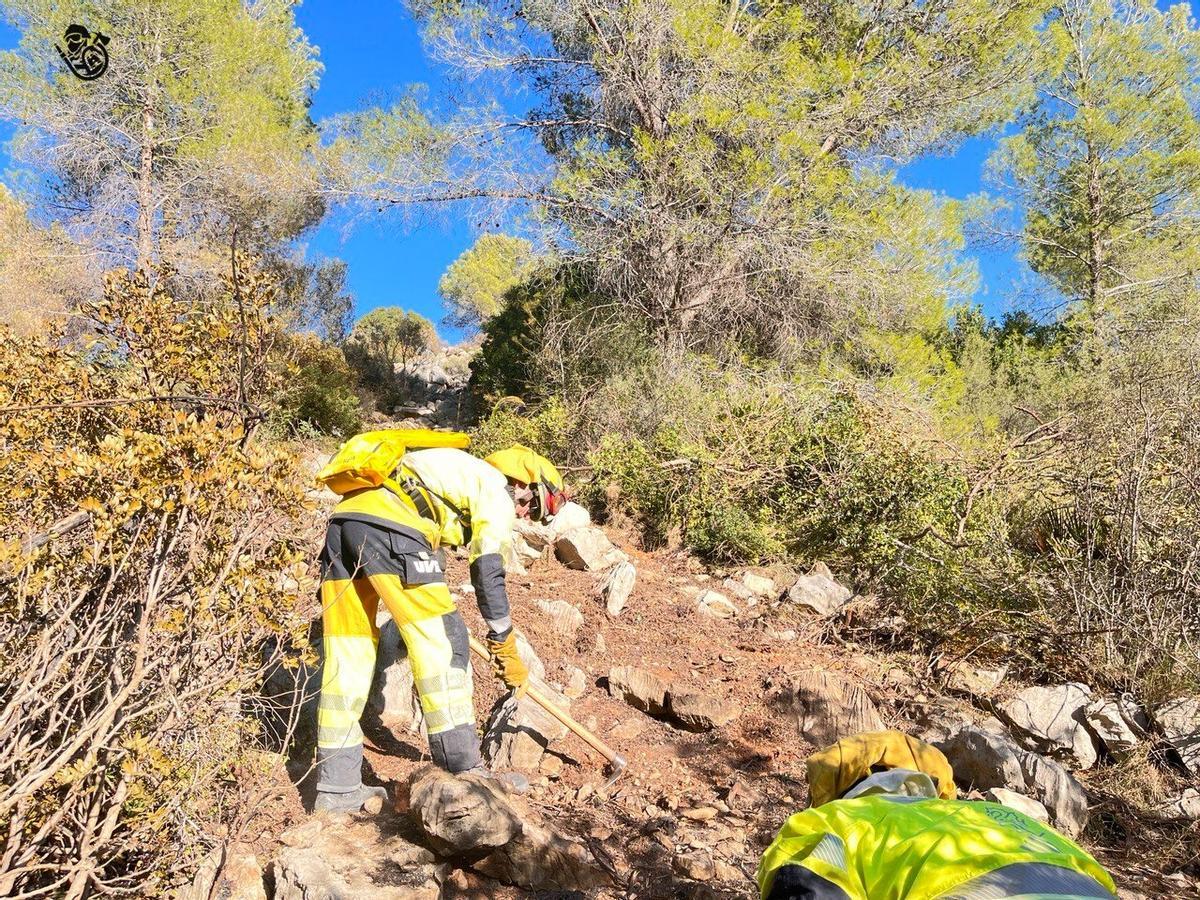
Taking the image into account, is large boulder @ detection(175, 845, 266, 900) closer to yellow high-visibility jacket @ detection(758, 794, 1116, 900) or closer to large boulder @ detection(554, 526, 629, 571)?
yellow high-visibility jacket @ detection(758, 794, 1116, 900)

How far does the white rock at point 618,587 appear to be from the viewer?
5707mm

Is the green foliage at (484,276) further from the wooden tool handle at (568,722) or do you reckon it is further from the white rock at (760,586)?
the wooden tool handle at (568,722)

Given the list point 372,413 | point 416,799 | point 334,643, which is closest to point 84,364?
point 334,643

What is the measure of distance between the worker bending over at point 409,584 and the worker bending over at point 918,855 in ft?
6.64

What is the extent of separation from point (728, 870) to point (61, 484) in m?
2.60

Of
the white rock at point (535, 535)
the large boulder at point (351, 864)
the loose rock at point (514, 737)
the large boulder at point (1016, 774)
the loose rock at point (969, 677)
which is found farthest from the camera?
the white rock at point (535, 535)

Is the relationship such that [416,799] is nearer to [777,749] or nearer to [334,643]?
[334,643]

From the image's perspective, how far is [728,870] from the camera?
2.85 meters

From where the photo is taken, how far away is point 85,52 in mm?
10352

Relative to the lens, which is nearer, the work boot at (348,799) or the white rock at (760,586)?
the work boot at (348,799)

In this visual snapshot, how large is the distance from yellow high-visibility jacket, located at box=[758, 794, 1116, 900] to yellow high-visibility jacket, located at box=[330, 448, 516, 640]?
2.09 metres

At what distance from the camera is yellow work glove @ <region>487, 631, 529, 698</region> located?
3443 mm

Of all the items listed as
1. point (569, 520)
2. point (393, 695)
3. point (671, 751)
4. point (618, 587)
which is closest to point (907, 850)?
point (671, 751)

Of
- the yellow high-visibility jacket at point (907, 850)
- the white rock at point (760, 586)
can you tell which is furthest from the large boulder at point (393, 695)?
the white rock at point (760, 586)
